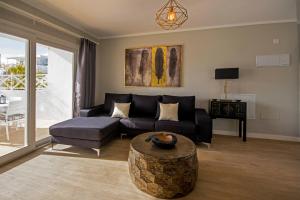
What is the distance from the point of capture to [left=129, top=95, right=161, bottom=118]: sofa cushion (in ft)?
12.8

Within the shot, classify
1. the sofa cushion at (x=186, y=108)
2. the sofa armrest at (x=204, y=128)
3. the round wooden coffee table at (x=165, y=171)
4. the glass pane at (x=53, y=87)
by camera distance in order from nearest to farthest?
1. the round wooden coffee table at (x=165, y=171)
2. the sofa armrest at (x=204, y=128)
3. the sofa cushion at (x=186, y=108)
4. the glass pane at (x=53, y=87)

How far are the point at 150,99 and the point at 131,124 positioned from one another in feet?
2.69

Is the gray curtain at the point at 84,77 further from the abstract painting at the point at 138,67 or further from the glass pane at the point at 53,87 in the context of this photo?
the abstract painting at the point at 138,67

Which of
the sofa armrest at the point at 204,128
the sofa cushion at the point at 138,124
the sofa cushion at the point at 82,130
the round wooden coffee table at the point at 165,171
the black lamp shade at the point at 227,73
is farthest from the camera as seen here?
the black lamp shade at the point at 227,73

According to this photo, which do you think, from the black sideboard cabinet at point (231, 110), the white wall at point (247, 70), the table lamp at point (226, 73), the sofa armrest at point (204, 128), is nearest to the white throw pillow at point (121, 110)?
the white wall at point (247, 70)

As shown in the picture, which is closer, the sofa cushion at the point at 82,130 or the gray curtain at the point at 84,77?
the sofa cushion at the point at 82,130

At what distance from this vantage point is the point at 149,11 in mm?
3037

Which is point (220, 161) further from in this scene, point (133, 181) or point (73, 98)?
point (73, 98)

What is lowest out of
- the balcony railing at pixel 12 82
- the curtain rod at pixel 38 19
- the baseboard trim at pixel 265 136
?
the baseboard trim at pixel 265 136

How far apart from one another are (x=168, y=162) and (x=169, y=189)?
271 millimetres

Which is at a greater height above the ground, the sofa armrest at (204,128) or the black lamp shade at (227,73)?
the black lamp shade at (227,73)

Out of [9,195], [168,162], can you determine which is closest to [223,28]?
[168,162]

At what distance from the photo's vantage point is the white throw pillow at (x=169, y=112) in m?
3.41

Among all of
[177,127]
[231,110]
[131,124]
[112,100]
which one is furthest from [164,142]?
[112,100]
